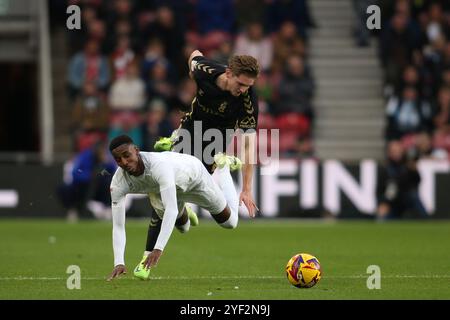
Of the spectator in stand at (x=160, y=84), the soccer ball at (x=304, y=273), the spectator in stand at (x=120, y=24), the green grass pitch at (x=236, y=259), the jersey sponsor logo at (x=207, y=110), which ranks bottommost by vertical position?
the green grass pitch at (x=236, y=259)

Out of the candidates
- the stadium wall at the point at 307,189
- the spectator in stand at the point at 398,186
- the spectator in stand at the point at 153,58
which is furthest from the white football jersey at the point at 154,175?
the spectator in stand at the point at 153,58

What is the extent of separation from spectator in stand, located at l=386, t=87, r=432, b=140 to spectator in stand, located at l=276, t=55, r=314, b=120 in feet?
5.34

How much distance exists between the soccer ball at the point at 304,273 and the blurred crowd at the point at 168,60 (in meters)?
11.2

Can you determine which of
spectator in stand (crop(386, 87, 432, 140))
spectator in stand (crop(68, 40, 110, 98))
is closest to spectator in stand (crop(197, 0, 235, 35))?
spectator in stand (crop(68, 40, 110, 98))

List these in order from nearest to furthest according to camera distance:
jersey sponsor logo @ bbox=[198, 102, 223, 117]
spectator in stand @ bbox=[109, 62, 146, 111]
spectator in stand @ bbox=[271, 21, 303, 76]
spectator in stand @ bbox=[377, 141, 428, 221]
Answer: jersey sponsor logo @ bbox=[198, 102, 223, 117], spectator in stand @ bbox=[377, 141, 428, 221], spectator in stand @ bbox=[109, 62, 146, 111], spectator in stand @ bbox=[271, 21, 303, 76]

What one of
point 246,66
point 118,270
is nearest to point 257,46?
point 246,66

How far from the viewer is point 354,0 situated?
25344mm

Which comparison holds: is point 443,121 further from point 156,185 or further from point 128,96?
point 156,185

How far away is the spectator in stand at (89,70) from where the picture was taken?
2336 cm

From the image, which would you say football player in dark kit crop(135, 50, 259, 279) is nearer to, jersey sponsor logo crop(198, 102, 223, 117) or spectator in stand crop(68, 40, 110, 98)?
jersey sponsor logo crop(198, 102, 223, 117)

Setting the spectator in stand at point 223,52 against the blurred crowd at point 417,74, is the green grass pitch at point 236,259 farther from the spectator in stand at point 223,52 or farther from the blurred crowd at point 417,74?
the spectator in stand at point 223,52

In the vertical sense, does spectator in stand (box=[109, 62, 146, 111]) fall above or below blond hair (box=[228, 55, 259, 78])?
below

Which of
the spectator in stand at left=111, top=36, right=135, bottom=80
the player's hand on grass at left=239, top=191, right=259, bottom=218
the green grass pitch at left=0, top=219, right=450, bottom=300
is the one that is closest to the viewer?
the green grass pitch at left=0, top=219, right=450, bottom=300

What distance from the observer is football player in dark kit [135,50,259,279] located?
11953mm
